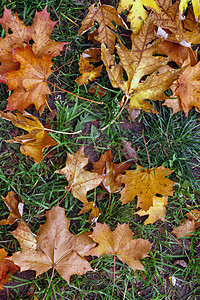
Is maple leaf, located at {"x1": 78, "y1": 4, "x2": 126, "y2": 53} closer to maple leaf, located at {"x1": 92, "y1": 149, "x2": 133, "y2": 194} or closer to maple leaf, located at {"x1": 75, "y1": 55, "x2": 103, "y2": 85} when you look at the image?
maple leaf, located at {"x1": 75, "y1": 55, "x2": 103, "y2": 85}

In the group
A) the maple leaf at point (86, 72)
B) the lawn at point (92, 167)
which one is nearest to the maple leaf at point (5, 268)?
the lawn at point (92, 167)

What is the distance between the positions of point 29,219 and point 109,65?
1.35 meters

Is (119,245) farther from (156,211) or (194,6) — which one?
(194,6)

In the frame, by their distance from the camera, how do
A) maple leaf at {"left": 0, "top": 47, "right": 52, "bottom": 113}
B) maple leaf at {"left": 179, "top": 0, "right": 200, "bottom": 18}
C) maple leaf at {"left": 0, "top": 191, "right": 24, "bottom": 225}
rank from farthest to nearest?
maple leaf at {"left": 0, "top": 191, "right": 24, "bottom": 225}
maple leaf at {"left": 179, "top": 0, "right": 200, "bottom": 18}
maple leaf at {"left": 0, "top": 47, "right": 52, "bottom": 113}

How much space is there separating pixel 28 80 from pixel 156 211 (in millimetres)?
1436

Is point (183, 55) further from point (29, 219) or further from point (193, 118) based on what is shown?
point (29, 219)

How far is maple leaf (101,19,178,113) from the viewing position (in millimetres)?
1804

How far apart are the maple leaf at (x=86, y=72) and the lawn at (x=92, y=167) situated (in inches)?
2.2

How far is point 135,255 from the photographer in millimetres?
1971

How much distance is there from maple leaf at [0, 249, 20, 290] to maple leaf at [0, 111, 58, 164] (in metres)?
0.75

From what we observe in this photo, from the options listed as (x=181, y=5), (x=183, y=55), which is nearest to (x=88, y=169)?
(x=183, y=55)

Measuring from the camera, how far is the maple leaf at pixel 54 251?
1.87 m

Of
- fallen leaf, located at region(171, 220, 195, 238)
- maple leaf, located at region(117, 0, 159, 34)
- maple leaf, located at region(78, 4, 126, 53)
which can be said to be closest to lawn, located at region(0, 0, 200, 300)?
fallen leaf, located at region(171, 220, 195, 238)

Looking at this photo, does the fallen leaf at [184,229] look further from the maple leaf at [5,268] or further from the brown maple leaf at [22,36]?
the brown maple leaf at [22,36]
